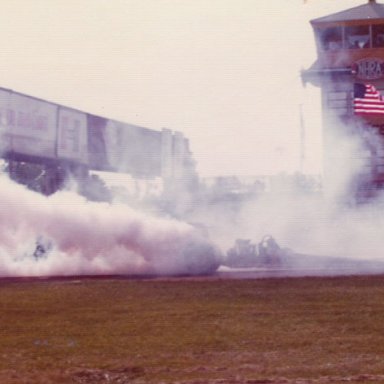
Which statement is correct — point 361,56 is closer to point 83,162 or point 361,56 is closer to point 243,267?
point 83,162

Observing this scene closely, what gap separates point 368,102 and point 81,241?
25.3 metres

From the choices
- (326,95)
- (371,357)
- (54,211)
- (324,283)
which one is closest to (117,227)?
(54,211)

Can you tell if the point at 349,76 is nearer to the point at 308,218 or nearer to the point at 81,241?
the point at 308,218

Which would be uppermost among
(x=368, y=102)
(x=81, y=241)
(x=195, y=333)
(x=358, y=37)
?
(x=358, y=37)

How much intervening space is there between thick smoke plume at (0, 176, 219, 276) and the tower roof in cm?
2977

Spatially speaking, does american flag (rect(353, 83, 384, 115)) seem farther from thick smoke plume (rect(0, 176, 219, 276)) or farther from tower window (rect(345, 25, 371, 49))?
thick smoke plume (rect(0, 176, 219, 276))

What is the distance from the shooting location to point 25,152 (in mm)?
41094

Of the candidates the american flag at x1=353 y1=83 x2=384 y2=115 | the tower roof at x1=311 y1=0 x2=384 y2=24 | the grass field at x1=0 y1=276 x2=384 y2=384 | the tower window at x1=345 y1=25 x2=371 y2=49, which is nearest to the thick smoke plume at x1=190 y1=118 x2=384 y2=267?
the american flag at x1=353 y1=83 x2=384 y2=115

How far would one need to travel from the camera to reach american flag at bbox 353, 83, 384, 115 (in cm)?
4997

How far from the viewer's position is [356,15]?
188ft

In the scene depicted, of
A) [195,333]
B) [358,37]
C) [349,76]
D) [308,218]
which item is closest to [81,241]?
[195,333]

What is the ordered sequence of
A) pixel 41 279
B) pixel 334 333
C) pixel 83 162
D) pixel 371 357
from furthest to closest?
pixel 83 162, pixel 41 279, pixel 334 333, pixel 371 357

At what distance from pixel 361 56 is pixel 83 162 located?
21.7 metres

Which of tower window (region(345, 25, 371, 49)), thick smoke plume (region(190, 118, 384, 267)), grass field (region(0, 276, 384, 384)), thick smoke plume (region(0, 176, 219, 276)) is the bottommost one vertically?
grass field (region(0, 276, 384, 384))
